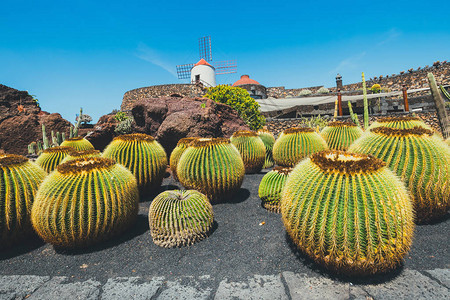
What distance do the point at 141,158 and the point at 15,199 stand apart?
2.02 m

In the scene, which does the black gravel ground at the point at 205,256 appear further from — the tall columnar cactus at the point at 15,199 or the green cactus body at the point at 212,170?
the green cactus body at the point at 212,170

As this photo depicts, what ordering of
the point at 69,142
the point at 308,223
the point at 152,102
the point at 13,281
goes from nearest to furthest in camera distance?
1. the point at 308,223
2. the point at 13,281
3. the point at 69,142
4. the point at 152,102

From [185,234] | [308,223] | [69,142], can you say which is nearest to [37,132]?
[69,142]

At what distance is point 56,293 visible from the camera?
2473mm

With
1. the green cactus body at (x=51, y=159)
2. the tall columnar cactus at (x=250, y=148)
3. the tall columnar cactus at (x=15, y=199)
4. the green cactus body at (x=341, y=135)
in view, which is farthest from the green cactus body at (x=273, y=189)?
the green cactus body at (x=51, y=159)

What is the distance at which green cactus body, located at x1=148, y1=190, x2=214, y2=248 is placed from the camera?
128 inches

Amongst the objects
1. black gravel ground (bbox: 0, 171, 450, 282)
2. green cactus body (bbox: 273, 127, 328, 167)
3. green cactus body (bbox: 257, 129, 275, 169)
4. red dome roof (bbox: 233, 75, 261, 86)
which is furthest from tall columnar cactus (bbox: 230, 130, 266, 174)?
red dome roof (bbox: 233, 75, 261, 86)

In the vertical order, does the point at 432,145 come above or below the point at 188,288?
above

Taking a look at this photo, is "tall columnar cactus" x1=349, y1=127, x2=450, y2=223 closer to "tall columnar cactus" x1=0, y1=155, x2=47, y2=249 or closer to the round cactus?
"tall columnar cactus" x1=0, y1=155, x2=47, y2=249

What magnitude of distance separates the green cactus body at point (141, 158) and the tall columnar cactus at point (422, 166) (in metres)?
3.95

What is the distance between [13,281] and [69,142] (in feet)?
15.9

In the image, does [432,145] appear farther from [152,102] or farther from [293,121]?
[293,121]

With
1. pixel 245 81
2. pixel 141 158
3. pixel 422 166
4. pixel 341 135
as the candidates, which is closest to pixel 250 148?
pixel 341 135

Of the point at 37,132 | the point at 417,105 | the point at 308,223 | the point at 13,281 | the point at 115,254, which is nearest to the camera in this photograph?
the point at 308,223
